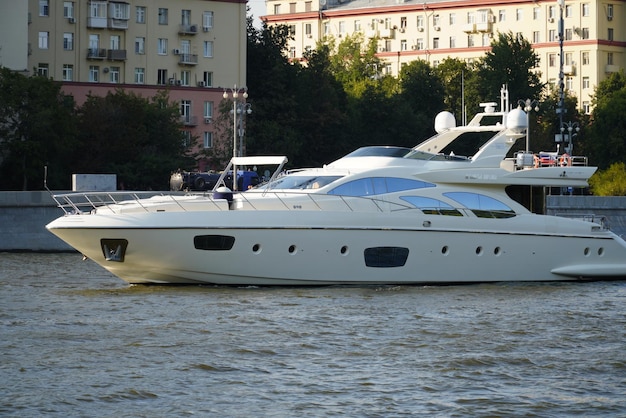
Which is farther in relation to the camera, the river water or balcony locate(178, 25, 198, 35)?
balcony locate(178, 25, 198, 35)

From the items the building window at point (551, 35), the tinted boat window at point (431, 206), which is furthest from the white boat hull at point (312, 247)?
the building window at point (551, 35)

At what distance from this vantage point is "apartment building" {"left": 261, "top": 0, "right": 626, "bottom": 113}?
122688 mm

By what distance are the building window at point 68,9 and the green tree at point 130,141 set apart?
42.2 ft

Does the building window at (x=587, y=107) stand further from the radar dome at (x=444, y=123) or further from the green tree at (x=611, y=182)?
the radar dome at (x=444, y=123)

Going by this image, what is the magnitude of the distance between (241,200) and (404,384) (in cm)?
997

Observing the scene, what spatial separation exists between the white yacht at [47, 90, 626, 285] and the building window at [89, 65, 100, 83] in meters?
52.3

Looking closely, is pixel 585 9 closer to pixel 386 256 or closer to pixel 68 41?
pixel 68 41

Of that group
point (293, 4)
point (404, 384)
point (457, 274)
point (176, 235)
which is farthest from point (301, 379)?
point (293, 4)

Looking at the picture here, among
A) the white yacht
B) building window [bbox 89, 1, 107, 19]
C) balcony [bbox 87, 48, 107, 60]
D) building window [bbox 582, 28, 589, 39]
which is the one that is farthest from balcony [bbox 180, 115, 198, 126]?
the white yacht

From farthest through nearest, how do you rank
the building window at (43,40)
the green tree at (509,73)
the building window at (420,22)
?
the building window at (420,22) < the green tree at (509,73) < the building window at (43,40)

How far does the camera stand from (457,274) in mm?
31062

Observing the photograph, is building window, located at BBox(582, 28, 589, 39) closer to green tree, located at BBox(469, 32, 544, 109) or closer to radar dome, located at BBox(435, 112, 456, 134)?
green tree, located at BBox(469, 32, 544, 109)

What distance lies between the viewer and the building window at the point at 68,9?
82625 mm

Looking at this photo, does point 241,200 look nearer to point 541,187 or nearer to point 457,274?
point 457,274
